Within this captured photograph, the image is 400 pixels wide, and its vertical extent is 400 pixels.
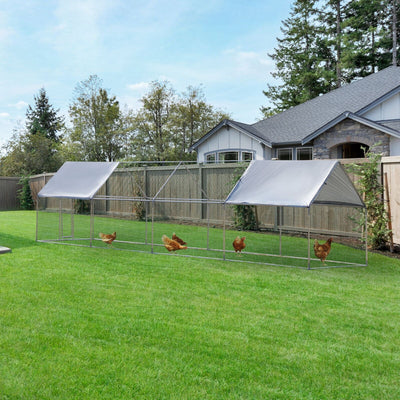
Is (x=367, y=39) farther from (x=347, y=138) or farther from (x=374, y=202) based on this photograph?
(x=374, y=202)

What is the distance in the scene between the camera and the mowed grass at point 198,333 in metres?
2.69

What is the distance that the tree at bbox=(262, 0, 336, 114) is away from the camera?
1089 inches

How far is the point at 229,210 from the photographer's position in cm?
1154

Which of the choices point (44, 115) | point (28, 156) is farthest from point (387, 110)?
point (44, 115)

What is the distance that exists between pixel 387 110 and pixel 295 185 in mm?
9665

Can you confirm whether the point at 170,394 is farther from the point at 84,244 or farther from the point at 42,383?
the point at 84,244

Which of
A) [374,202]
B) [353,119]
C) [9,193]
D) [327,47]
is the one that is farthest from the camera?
[327,47]

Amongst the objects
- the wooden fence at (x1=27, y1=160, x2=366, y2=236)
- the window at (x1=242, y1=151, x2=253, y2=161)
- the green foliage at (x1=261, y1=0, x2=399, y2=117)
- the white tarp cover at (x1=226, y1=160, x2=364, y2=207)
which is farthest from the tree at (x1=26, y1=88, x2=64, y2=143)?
the white tarp cover at (x1=226, y1=160, x2=364, y2=207)

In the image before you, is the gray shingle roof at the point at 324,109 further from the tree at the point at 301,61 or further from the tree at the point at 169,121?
the tree at the point at 169,121

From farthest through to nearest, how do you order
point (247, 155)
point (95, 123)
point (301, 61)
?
point (301, 61), point (95, 123), point (247, 155)

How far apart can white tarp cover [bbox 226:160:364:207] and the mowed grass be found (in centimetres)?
117

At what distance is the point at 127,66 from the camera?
2450 cm

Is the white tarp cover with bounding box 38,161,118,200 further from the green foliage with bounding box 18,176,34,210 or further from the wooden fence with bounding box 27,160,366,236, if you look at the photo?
the green foliage with bounding box 18,176,34,210

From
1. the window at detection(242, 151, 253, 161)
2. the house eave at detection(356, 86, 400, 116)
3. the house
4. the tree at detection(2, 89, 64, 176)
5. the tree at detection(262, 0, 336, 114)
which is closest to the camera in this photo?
the house
